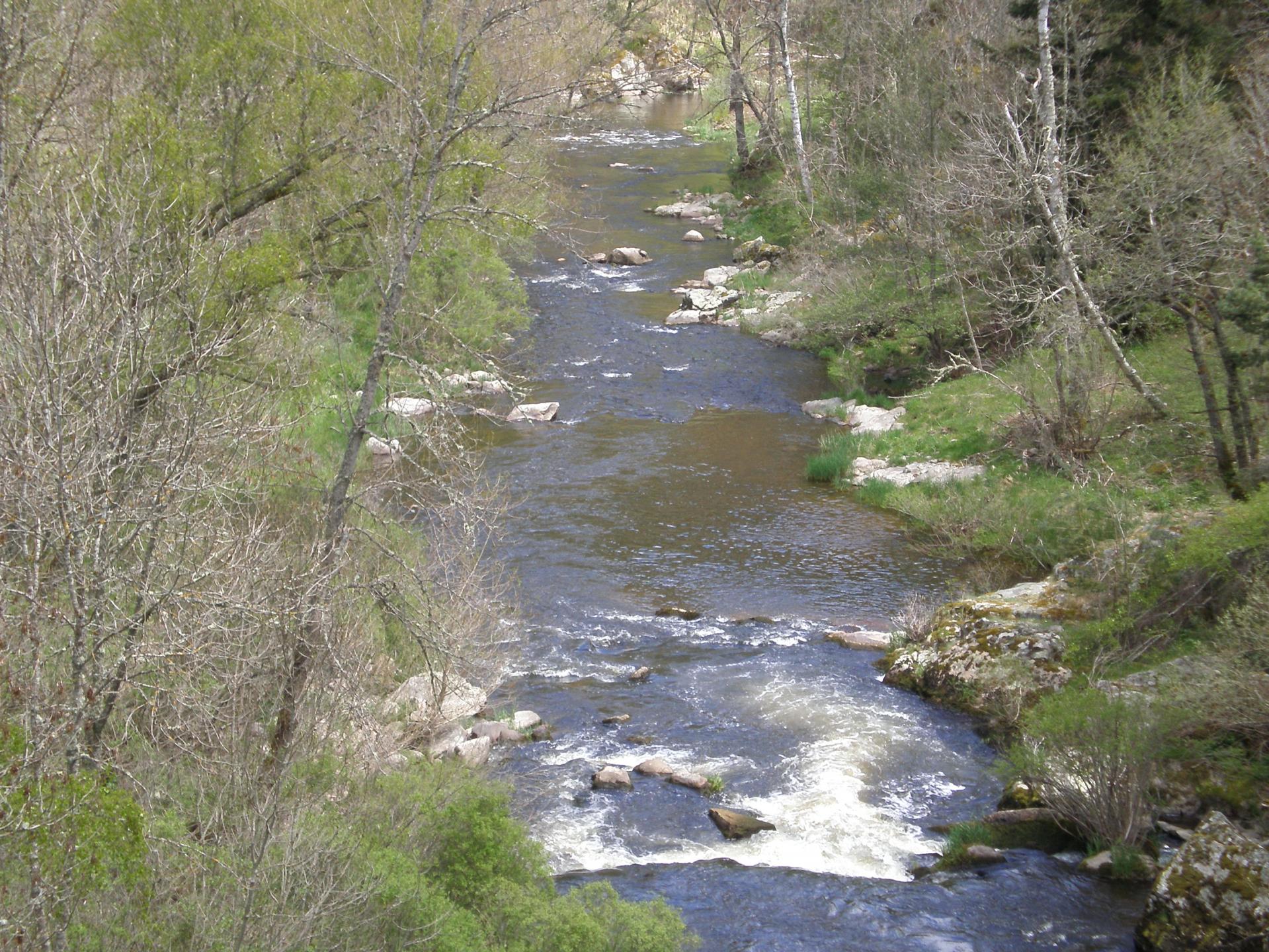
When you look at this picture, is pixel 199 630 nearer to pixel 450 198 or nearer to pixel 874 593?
pixel 450 198

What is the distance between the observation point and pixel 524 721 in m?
→ 11.3

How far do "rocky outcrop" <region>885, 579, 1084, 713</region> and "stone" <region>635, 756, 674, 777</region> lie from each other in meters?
3.13

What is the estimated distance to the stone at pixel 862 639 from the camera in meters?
13.3

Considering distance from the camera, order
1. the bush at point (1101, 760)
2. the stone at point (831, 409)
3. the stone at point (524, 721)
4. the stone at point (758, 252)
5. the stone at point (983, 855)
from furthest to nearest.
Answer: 1. the stone at point (758, 252)
2. the stone at point (831, 409)
3. the stone at point (524, 721)
4. the stone at point (983, 855)
5. the bush at point (1101, 760)

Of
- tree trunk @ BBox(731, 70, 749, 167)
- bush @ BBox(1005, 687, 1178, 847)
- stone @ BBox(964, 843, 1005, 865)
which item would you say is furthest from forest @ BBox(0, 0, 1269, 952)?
tree trunk @ BBox(731, 70, 749, 167)

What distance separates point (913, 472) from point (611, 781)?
365 inches

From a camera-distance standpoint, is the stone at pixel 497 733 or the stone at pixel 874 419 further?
the stone at pixel 874 419

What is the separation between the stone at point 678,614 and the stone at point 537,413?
6.61 metres

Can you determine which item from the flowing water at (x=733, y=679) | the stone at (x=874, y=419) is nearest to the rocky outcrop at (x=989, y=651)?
the flowing water at (x=733, y=679)

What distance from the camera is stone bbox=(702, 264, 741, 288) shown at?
28438mm

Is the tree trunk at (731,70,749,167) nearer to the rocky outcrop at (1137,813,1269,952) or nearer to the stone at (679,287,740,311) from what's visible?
the stone at (679,287,740,311)

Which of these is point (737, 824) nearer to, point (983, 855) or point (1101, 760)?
point (983, 855)

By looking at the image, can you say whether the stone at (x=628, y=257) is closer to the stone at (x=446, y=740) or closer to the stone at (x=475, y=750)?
the stone at (x=446, y=740)

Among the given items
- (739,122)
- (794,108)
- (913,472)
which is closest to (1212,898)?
(913,472)
